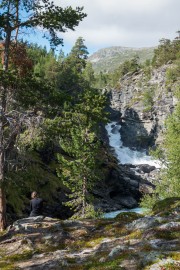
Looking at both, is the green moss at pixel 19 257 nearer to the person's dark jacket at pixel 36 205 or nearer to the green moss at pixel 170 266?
the person's dark jacket at pixel 36 205

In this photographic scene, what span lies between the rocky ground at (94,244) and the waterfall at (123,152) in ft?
247

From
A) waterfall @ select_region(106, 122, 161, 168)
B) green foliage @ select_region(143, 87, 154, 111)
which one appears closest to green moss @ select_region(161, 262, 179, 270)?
waterfall @ select_region(106, 122, 161, 168)

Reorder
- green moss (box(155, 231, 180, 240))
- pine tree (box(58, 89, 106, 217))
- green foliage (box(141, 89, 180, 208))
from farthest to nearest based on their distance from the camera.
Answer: green foliage (box(141, 89, 180, 208)) → pine tree (box(58, 89, 106, 217)) → green moss (box(155, 231, 180, 240))

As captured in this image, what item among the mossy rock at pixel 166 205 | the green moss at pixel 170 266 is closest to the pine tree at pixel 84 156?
the mossy rock at pixel 166 205

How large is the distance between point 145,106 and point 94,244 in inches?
3858

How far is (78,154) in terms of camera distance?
1162 inches

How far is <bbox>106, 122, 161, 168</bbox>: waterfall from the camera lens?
301ft

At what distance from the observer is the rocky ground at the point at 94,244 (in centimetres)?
898

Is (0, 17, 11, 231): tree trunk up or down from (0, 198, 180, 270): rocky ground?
up

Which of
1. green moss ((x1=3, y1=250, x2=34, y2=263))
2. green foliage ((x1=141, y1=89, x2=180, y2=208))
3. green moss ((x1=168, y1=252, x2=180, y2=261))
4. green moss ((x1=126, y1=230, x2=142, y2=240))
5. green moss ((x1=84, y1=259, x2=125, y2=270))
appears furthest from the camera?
green foliage ((x1=141, y1=89, x2=180, y2=208))

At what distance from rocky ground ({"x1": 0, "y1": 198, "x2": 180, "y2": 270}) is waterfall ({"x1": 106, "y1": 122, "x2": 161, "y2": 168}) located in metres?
75.3

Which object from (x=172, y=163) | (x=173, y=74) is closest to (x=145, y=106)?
(x=173, y=74)

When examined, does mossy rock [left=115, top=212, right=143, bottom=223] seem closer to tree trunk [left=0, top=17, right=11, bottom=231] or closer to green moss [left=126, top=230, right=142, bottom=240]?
green moss [left=126, top=230, right=142, bottom=240]

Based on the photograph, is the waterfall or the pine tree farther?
the waterfall
